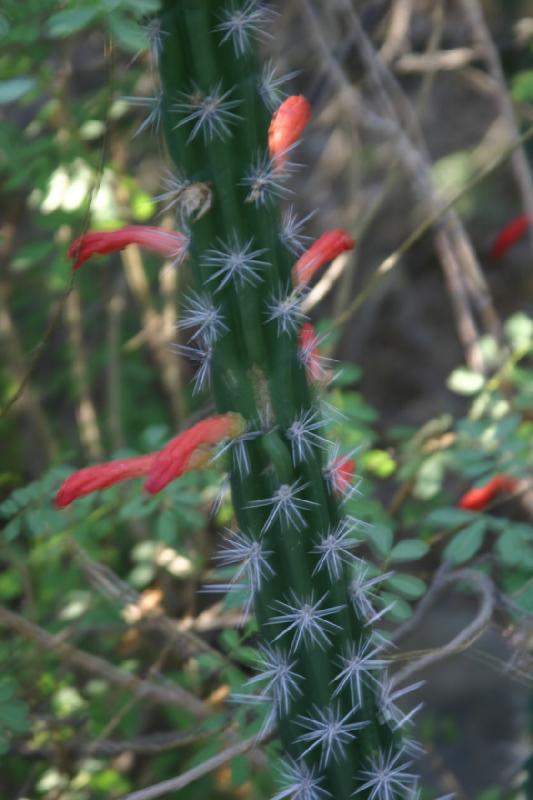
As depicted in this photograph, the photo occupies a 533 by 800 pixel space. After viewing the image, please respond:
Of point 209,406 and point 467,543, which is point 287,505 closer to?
point 467,543

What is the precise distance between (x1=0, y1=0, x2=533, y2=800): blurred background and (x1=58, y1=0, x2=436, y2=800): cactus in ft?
0.20

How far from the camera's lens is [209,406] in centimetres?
171

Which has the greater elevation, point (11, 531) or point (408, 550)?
point (11, 531)

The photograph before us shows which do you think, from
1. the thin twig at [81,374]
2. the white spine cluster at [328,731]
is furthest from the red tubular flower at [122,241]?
the thin twig at [81,374]

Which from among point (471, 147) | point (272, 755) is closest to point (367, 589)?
point (272, 755)

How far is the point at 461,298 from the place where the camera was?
91.0 inches

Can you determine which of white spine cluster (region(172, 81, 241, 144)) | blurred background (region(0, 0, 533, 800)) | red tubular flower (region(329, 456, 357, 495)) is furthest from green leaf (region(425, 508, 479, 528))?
white spine cluster (region(172, 81, 241, 144))

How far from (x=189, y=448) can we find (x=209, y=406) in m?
0.76

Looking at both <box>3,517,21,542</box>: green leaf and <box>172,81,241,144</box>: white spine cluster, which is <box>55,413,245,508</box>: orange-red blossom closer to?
<box>172,81,241,144</box>: white spine cluster

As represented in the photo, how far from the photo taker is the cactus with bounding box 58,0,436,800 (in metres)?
0.91

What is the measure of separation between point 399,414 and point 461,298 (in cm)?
153

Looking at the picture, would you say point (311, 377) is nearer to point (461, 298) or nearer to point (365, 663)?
point (365, 663)

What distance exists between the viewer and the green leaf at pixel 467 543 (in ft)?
4.64

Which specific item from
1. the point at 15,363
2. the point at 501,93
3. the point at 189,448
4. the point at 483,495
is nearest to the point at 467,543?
the point at 483,495
